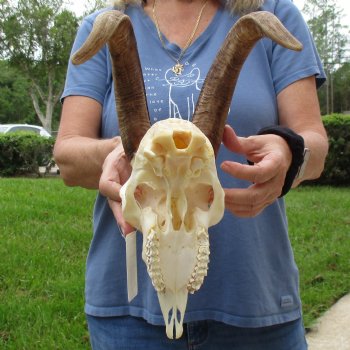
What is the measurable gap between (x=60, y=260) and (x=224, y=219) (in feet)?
14.9

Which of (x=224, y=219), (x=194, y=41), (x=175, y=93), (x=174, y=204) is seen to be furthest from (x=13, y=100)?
(x=174, y=204)

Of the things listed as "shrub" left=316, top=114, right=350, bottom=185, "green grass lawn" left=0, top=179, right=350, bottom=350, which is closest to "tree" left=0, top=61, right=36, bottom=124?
"shrub" left=316, top=114, right=350, bottom=185

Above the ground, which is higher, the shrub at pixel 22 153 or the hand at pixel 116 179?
the hand at pixel 116 179

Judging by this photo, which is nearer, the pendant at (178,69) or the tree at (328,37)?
the pendant at (178,69)

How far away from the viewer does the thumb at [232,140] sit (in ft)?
5.64

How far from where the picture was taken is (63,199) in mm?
9617

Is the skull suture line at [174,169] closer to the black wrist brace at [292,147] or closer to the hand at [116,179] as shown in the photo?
the hand at [116,179]

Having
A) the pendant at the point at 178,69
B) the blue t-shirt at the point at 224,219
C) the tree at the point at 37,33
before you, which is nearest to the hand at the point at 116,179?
the blue t-shirt at the point at 224,219

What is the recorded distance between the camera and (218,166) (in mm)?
2084

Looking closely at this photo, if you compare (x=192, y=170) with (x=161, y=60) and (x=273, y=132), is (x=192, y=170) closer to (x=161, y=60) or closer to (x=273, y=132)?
(x=273, y=132)

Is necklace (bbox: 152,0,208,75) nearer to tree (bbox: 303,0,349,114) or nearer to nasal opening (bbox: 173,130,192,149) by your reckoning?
nasal opening (bbox: 173,130,192,149)

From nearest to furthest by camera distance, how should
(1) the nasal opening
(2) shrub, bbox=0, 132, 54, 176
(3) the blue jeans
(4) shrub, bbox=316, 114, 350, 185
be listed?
1. (1) the nasal opening
2. (3) the blue jeans
3. (4) shrub, bbox=316, 114, 350, 185
4. (2) shrub, bbox=0, 132, 54, 176

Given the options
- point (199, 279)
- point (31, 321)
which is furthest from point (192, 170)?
point (31, 321)

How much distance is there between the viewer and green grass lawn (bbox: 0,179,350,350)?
495 centimetres
